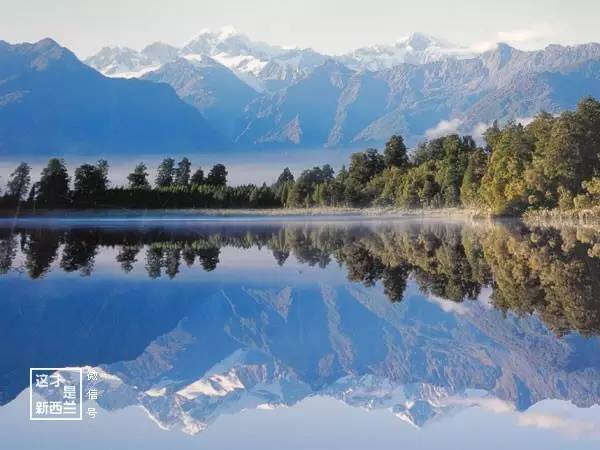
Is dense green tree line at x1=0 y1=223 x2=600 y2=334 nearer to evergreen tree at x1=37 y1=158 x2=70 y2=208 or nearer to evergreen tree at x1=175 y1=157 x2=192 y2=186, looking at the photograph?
evergreen tree at x1=37 y1=158 x2=70 y2=208

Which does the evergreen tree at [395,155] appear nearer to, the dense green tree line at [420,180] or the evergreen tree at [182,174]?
the dense green tree line at [420,180]

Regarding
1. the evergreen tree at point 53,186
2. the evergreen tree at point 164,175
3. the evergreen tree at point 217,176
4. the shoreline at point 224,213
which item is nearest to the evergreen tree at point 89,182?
the evergreen tree at point 53,186

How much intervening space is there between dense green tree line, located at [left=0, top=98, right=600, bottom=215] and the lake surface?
29.7 m

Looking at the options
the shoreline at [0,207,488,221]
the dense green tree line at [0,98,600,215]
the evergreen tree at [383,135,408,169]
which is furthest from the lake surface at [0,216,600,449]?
the evergreen tree at [383,135,408,169]

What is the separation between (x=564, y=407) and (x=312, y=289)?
8.51m

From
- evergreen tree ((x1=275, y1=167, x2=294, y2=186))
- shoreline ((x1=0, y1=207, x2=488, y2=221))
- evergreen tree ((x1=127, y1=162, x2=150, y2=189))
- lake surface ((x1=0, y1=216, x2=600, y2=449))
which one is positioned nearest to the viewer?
lake surface ((x1=0, y1=216, x2=600, y2=449))

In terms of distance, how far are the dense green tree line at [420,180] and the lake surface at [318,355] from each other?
29.7 meters

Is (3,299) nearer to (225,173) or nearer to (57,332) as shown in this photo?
(57,332)

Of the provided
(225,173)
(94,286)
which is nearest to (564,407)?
(94,286)

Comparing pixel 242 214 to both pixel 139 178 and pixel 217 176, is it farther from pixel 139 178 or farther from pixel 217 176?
Result: pixel 217 176

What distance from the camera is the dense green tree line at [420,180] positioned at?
152 feet

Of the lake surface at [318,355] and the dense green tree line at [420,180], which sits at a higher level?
the dense green tree line at [420,180]

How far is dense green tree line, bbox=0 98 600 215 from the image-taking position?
152ft

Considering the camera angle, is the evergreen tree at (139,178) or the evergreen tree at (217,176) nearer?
the evergreen tree at (139,178)
